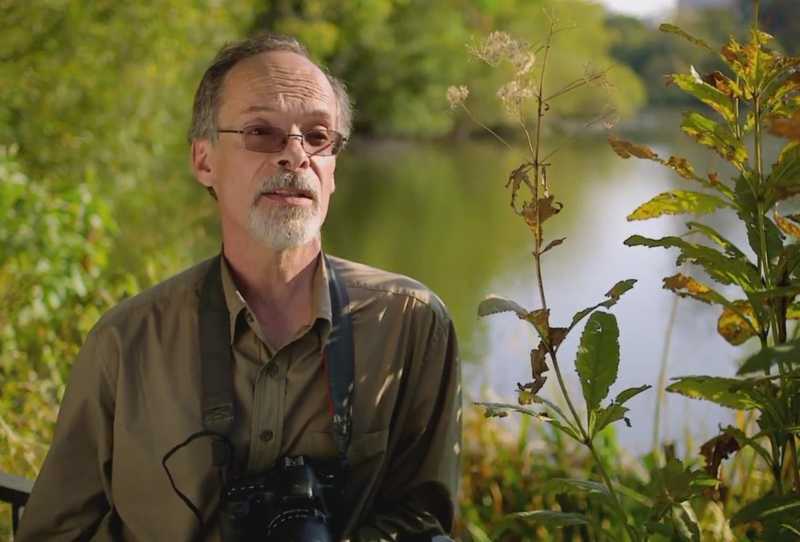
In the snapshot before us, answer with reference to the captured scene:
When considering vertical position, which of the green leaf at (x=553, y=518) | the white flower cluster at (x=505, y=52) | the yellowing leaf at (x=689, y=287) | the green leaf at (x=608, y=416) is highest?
the white flower cluster at (x=505, y=52)

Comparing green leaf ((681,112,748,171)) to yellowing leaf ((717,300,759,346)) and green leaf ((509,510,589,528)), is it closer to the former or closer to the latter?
yellowing leaf ((717,300,759,346))

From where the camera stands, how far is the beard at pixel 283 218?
1.65 meters

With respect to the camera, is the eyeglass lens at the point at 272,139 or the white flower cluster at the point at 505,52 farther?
the eyeglass lens at the point at 272,139

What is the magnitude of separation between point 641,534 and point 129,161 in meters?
6.72

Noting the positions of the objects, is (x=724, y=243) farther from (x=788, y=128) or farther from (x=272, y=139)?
(x=272, y=139)

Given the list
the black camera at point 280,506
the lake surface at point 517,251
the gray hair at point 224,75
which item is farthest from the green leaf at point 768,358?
the gray hair at point 224,75

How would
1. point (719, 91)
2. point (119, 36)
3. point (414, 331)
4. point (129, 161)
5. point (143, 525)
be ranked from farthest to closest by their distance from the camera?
point (129, 161) → point (119, 36) → point (414, 331) → point (143, 525) → point (719, 91)

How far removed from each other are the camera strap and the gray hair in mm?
287

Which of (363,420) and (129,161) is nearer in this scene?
(363,420)

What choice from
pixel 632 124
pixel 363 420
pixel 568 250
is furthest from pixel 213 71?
pixel 632 124

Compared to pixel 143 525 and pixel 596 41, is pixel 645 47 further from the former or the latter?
pixel 143 525

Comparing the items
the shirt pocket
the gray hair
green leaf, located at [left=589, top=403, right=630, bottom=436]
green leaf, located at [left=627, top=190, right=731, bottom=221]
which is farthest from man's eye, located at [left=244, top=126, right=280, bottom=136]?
green leaf, located at [left=589, top=403, right=630, bottom=436]

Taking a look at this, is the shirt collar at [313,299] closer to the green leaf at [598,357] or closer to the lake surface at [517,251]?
the lake surface at [517,251]

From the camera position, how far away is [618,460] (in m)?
3.43
